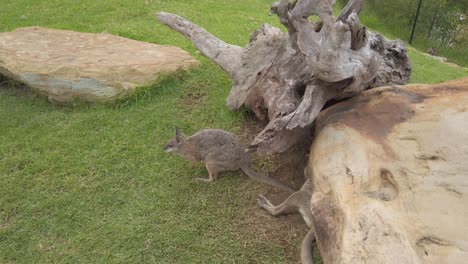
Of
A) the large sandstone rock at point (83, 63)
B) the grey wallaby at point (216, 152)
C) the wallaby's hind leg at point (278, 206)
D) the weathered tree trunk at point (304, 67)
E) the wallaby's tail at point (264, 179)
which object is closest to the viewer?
the weathered tree trunk at point (304, 67)

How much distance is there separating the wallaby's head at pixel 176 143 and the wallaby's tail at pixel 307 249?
5.99 feet

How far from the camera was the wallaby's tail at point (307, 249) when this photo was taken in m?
3.79

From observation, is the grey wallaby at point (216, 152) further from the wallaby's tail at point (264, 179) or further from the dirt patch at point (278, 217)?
the dirt patch at point (278, 217)

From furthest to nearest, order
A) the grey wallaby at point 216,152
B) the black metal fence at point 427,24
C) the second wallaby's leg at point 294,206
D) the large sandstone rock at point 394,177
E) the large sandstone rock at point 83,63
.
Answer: the black metal fence at point 427,24 < the large sandstone rock at point 83,63 < the grey wallaby at point 216,152 < the second wallaby's leg at point 294,206 < the large sandstone rock at point 394,177

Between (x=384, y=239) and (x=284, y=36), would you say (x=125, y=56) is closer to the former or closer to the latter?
(x=284, y=36)

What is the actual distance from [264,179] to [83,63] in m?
3.59

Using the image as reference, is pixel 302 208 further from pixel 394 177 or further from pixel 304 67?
pixel 304 67

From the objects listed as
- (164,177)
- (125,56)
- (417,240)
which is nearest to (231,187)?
(164,177)

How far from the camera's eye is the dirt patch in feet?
13.5

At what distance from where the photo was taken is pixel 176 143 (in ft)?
16.4

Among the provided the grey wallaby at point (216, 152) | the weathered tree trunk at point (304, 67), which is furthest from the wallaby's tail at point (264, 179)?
the weathered tree trunk at point (304, 67)

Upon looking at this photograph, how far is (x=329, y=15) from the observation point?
3586 mm

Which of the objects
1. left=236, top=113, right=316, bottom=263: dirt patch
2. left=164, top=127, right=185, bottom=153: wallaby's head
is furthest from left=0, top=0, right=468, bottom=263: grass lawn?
left=164, top=127, right=185, bottom=153: wallaby's head

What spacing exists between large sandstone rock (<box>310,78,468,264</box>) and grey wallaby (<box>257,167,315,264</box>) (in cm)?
43
